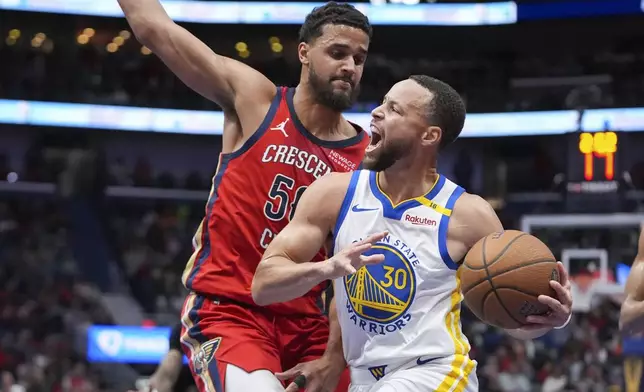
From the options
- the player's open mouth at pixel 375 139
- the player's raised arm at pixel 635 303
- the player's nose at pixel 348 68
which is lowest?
the player's raised arm at pixel 635 303

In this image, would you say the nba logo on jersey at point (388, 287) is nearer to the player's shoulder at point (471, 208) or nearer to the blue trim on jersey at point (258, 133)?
the player's shoulder at point (471, 208)

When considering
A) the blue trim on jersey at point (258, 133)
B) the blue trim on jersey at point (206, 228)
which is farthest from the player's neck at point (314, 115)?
the blue trim on jersey at point (206, 228)

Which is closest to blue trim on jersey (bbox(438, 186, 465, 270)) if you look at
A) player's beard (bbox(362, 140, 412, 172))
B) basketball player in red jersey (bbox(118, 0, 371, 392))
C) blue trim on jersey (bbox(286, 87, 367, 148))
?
player's beard (bbox(362, 140, 412, 172))

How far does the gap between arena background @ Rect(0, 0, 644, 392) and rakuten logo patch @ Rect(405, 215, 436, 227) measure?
11.6m

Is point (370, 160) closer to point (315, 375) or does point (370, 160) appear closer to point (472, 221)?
point (472, 221)

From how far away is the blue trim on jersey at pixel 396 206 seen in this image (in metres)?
3.77

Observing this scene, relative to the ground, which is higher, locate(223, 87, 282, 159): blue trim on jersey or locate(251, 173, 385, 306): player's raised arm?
locate(223, 87, 282, 159): blue trim on jersey

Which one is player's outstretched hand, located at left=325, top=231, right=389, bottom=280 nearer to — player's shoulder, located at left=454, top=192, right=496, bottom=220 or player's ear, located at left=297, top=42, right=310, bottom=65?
player's shoulder, located at left=454, top=192, right=496, bottom=220

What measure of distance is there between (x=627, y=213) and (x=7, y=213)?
12716 millimetres

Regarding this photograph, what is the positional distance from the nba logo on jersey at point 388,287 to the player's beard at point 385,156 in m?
0.30

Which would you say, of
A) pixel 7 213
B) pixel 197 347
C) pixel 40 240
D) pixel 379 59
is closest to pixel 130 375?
pixel 40 240

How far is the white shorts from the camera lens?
3.60 m

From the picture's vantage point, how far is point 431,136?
154 inches

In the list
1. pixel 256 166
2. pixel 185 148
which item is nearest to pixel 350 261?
pixel 256 166
